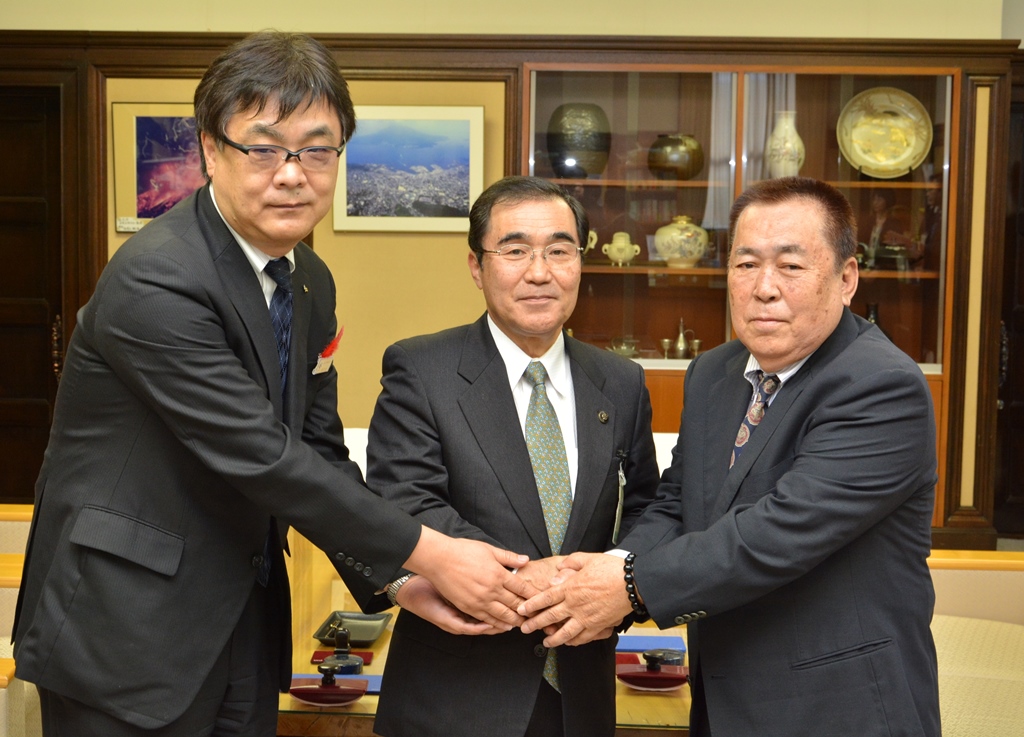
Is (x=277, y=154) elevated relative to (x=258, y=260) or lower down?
elevated

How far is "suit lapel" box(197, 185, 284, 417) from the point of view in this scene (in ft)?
5.23

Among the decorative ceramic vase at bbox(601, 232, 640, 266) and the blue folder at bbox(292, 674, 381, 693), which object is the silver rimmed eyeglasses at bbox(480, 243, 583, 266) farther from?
the decorative ceramic vase at bbox(601, 232, 640, 266)

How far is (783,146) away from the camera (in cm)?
516

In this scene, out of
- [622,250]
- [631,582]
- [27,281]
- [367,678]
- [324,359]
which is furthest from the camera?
[27,281]

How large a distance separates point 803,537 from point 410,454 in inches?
27.3

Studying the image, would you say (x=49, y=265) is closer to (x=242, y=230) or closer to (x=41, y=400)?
(x=41, y=400)

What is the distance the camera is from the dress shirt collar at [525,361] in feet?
6.35

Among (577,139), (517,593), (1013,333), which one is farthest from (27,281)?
(1013,333)

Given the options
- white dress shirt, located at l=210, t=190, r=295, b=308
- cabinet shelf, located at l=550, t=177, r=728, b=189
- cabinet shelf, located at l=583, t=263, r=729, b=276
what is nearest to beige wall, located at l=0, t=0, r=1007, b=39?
cabinet shelf, located at l=550, t=177, r=728, b=189

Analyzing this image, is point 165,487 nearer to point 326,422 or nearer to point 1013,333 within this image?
point 326,422

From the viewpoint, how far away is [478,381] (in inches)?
74.5

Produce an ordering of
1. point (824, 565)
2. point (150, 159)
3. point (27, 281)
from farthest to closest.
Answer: point (27, 281), point (150, 159), point (824, 565)

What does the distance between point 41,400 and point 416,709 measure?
4816 mm

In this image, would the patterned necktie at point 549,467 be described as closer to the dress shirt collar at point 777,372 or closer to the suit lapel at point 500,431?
the suit lapel at point 500,431
